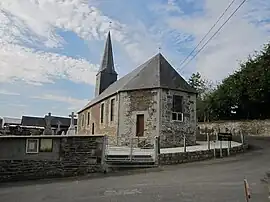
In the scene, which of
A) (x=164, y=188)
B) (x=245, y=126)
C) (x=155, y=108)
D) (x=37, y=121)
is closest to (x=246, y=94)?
(x=245, y=126)

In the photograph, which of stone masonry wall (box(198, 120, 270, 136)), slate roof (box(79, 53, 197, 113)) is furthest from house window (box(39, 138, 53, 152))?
stone masonry wall (box(198, 120, 270, 136))

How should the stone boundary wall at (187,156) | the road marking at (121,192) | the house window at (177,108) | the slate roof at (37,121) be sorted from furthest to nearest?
the slate roof at (37,121) < the house window at (177,108) < the stone boundary wall at (187,156) < the road marking at (121,192)

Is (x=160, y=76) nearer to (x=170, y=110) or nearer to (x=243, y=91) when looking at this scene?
(x=170, y=110)

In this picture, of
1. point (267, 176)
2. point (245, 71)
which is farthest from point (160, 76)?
point (245, 71)

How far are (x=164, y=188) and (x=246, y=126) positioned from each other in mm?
26736

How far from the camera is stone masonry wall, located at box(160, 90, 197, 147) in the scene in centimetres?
2341

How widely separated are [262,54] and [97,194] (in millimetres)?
32257

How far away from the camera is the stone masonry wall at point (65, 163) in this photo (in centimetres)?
1407

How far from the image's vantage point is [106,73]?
45719 mm

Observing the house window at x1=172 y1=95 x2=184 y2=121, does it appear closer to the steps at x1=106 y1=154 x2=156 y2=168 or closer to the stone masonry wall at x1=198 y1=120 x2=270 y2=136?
the steps at x1=106 y1=154 x2=156 y2=168

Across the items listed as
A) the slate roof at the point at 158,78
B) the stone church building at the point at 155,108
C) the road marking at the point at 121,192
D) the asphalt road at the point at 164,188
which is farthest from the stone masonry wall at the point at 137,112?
the road marking at the point at 121,192

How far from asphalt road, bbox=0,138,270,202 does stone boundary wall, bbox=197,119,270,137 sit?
19.9 m

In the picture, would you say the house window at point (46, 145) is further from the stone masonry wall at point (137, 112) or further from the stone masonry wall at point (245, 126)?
the stone masonry wall at point (245, 126)

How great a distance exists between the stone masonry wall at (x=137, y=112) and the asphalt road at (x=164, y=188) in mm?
8854
